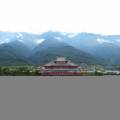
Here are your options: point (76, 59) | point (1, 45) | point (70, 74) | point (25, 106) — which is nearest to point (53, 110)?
point (25, 106)

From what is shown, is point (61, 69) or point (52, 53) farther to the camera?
point (52, 53)

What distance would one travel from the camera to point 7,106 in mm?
17688

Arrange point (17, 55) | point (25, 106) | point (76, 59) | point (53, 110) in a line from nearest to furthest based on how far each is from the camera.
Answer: point (53, 110)
point (25, 106)
point (76, 59)
point (17, 55)

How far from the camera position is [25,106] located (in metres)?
17.9

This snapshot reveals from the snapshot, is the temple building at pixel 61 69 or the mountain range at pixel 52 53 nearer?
the temple building at pixel 61 69

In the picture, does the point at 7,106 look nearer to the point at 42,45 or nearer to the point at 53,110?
the point at 53,110

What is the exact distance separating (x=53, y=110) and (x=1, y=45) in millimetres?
169214

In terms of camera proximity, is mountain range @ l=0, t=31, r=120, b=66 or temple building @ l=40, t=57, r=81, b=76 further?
mountain range @ l=0, t=31, r=120, b=66

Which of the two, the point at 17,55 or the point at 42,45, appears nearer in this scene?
the point at 17,55

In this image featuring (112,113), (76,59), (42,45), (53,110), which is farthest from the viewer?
(42,45)

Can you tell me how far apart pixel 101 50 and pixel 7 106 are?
576 ft

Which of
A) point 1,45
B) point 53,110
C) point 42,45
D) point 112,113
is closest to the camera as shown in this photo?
point 112,113

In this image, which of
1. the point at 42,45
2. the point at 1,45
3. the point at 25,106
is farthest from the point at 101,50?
the point at 25,106

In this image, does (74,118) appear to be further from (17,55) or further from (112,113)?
(17,55)
